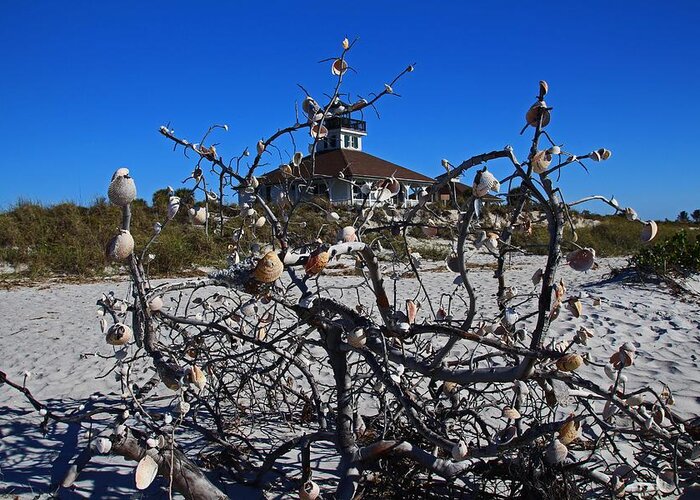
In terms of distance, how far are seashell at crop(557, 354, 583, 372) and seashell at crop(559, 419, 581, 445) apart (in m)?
0.29

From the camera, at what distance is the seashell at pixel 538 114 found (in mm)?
1594

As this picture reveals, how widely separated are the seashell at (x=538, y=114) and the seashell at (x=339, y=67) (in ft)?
3.38

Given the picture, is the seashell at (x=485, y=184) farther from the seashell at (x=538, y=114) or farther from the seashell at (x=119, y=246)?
the seashell at (x=119, y=246)

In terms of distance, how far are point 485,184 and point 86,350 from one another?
4.64 meters

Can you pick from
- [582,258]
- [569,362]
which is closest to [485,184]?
[582,258]

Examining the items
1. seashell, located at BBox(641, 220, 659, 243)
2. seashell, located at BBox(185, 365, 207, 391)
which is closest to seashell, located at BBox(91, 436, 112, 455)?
seashell, located at BBox(185, 365, 207, 391)

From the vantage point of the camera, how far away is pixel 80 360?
470 cm

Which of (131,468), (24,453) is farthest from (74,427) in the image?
(131,468)

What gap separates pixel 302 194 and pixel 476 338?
1.07 metres

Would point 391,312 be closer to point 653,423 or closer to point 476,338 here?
point 476,338

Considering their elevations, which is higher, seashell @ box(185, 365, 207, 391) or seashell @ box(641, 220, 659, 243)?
seashell @ box(641, 220, 659, 243)

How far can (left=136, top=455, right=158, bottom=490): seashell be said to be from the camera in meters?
1.64

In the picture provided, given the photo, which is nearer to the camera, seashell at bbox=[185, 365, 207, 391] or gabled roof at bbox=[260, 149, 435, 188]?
seashell at bbox=[185, 365, 207, 391]

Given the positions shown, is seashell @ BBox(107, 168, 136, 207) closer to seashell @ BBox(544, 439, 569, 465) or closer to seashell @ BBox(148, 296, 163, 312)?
seashell @ BBox(148, 296, 163, 312)
